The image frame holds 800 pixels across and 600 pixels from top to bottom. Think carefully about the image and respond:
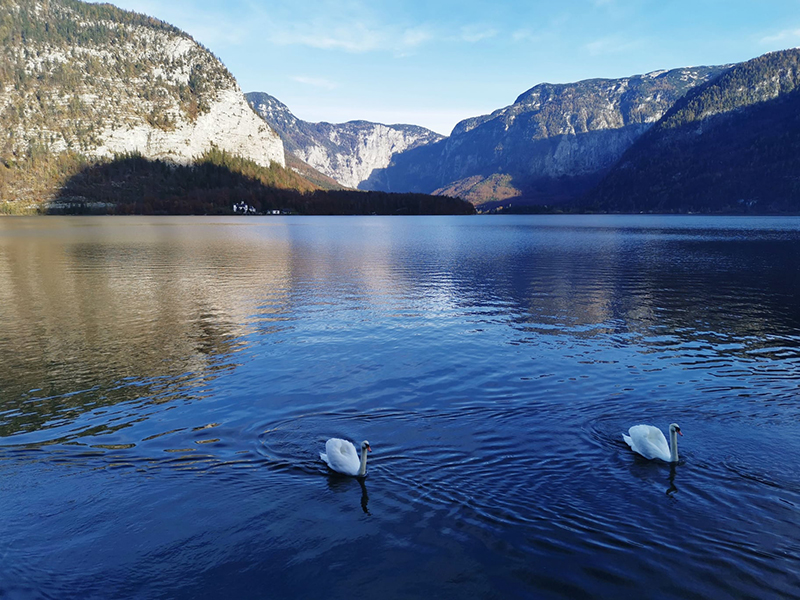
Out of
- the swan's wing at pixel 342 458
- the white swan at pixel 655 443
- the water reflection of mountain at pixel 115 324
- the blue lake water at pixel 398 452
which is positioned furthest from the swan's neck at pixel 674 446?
the water reflection of mountain at pixel 115 324

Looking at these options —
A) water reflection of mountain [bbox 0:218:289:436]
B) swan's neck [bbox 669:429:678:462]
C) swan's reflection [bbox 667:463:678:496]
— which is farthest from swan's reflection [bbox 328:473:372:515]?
water reflection of mountain [bbox 0:218:289:436]

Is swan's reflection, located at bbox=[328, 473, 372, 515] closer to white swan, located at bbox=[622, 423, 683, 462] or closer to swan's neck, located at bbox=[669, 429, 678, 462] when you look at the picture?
white swan, located at bbox=[622, 423, 683, 462]

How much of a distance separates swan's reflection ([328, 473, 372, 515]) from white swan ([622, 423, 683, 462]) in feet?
29.9

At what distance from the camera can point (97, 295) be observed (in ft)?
145

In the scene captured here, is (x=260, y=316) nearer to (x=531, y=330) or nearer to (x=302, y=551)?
(x=531, y=330)

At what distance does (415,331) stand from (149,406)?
17.5 metres

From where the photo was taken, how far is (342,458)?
15.1 metres

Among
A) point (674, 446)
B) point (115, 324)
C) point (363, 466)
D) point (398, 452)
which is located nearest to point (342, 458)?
point (363, 466)

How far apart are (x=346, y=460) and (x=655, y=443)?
996 centimetres

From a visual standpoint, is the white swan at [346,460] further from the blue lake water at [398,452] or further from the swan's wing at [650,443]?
the swan's wing at [650,443]

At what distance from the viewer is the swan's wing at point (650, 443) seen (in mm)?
15922

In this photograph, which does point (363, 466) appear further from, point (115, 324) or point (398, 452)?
point (115, 324)

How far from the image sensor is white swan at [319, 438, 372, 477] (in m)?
15.0

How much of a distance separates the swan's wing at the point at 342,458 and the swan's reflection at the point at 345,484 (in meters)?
0.21
